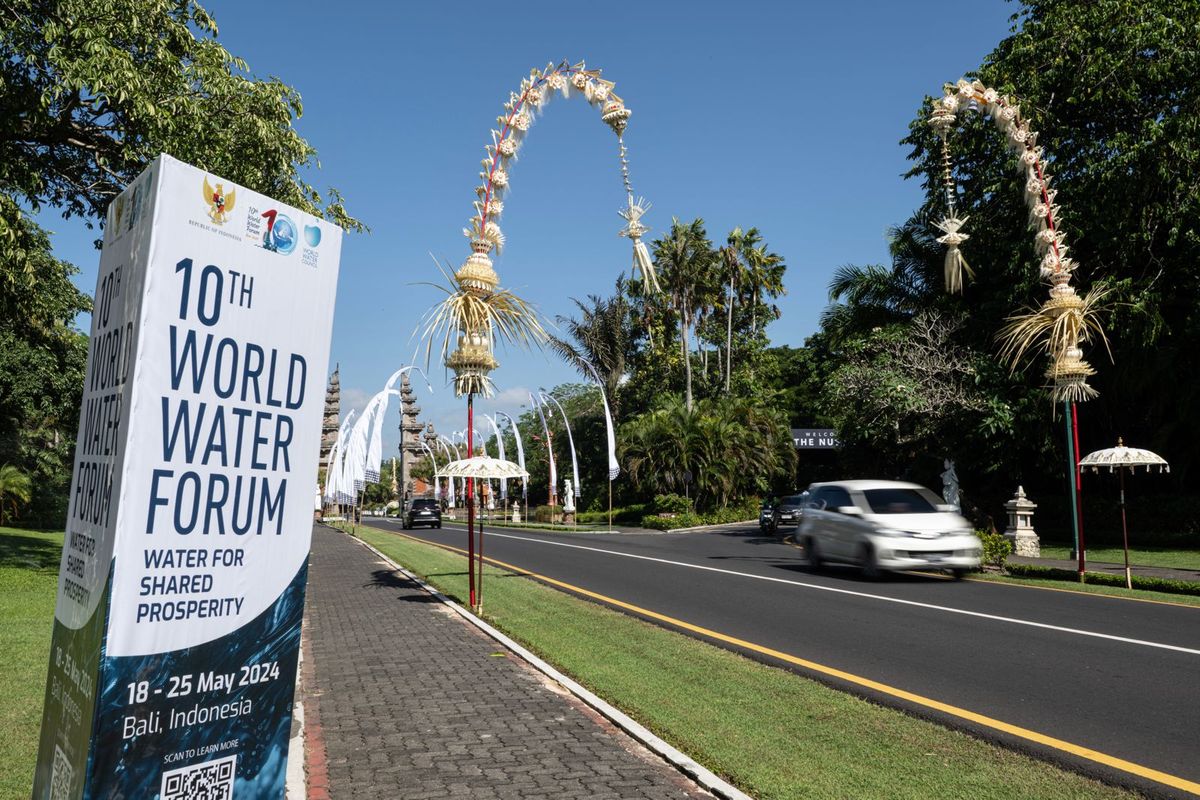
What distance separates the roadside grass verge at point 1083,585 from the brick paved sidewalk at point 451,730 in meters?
9.80

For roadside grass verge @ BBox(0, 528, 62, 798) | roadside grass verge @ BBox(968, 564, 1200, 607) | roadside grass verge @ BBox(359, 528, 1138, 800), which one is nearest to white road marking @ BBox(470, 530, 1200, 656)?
roadside grass verge @ BBox(968, 564, 1200, 607)

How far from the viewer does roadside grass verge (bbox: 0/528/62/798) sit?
4.99 meters

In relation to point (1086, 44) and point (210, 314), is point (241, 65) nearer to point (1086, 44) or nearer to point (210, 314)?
point (210, 314)

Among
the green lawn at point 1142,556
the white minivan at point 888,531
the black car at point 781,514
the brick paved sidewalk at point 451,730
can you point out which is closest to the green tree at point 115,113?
the brick paved sidewalk at point 451,730

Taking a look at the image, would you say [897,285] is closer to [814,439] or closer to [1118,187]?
[1118,187]

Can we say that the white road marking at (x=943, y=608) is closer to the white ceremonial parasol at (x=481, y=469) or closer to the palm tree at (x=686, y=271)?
the white ceremonial parasol at (x=481, y=469)

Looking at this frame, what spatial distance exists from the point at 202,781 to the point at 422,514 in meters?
42.1

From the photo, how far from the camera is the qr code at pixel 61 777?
3.10 meters

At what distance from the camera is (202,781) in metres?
3.30

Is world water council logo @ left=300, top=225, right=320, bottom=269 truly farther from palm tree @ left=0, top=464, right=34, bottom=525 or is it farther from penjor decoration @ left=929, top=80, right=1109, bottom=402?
palm tree @ left=0, top=464, right=34, bottom=525

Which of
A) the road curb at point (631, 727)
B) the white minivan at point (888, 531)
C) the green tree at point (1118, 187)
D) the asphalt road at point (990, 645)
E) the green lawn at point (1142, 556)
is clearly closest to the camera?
the road curb at point (631, 727)

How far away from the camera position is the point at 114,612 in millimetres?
3025

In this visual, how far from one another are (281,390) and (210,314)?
1.44 ft

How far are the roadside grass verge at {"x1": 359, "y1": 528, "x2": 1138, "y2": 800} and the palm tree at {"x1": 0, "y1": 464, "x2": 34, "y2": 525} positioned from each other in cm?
3523
